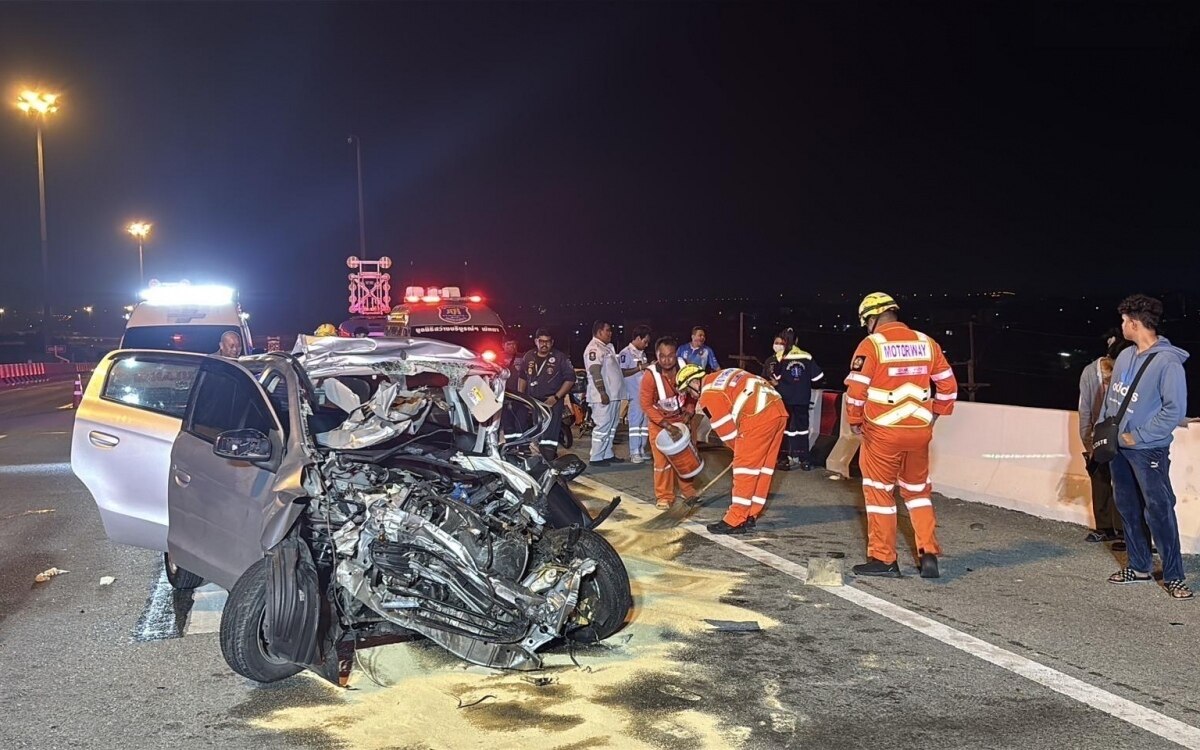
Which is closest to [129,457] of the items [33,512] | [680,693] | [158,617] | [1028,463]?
[158,617]

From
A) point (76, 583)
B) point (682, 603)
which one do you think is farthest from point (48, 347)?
point (682, 603)

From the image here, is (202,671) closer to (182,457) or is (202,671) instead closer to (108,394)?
(182,457)

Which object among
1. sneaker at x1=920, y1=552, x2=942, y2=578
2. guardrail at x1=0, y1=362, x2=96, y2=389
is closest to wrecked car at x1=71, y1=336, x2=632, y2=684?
sneaker at x1=920, y1=552, x2=942, y2=578

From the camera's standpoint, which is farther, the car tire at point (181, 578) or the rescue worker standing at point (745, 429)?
the rescue worker standing at point (745, 429)

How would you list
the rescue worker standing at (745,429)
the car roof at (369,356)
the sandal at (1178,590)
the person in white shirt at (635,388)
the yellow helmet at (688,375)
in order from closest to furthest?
the car roof at (369,356) < the sandal at (1178,590) < the rescue worker standing at (745,429) < the yellow helmet at (688,375) < the person in white shirt at (635,388)

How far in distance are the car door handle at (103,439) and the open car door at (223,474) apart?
0.51m

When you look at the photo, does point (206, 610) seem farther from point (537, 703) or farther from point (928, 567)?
point (928, 567)

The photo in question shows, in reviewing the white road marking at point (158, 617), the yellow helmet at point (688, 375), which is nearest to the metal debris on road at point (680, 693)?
the white road marking at point (158, 617)

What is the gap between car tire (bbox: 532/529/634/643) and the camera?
18.2 feet

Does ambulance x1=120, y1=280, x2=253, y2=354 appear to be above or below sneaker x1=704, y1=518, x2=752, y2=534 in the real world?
Answer: above

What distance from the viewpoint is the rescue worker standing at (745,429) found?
8.49 meters

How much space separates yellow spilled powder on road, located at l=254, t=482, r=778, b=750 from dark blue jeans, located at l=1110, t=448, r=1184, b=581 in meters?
2.61

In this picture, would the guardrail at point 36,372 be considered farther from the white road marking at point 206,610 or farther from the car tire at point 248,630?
the car tire at point 248,630

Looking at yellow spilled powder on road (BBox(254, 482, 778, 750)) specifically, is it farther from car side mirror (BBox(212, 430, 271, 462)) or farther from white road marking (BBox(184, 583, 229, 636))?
white road marking (BBox(184, 583, 229, 636))
